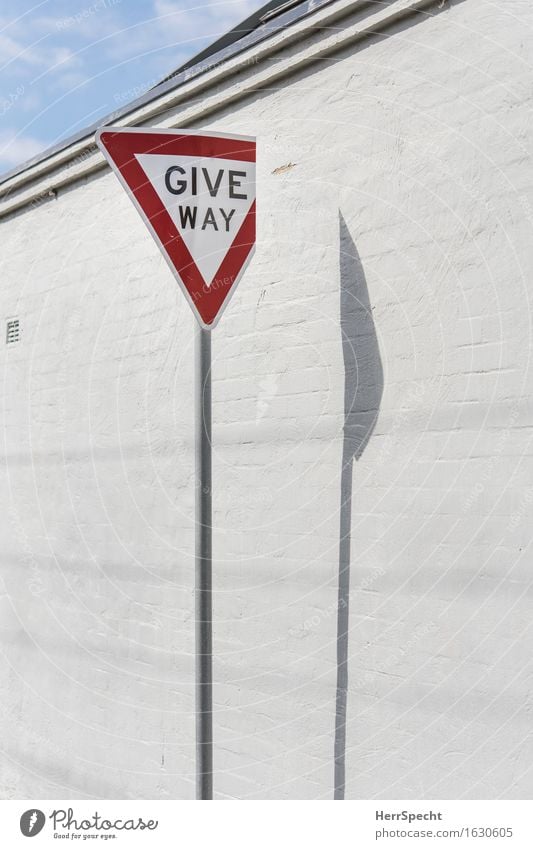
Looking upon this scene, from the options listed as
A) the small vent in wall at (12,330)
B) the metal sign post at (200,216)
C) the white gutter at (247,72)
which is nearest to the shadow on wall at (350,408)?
the metal sign post at (200,216)

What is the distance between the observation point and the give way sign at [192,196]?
11.7 feet

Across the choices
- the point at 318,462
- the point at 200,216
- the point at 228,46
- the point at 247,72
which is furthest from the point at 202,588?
the point at 228,46

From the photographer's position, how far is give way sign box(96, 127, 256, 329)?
3.58m

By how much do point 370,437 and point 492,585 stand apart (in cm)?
81

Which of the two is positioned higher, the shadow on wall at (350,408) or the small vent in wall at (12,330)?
→ the small vent in wall at (12,330)

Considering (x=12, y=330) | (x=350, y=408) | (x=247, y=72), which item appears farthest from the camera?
(x=12, y=330)

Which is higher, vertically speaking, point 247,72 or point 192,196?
point 247,72

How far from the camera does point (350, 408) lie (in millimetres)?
4062

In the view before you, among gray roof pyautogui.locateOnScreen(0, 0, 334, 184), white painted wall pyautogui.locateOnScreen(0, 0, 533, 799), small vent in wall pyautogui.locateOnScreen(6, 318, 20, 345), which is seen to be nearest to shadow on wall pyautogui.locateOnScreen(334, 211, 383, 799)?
white painted wall pyautogui.locateOnScreen(0, 0, 533, 799)

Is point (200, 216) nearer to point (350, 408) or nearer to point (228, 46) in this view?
point (350, 408)

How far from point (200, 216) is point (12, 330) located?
3408 millimetres

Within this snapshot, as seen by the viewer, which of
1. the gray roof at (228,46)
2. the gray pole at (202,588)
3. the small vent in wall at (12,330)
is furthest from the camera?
the small vent in wall at (12,330)

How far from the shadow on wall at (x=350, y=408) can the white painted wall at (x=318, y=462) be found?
0.02 metres

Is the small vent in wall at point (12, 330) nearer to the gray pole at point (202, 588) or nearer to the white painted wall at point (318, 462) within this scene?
the white painted wall at point (318, 462)
